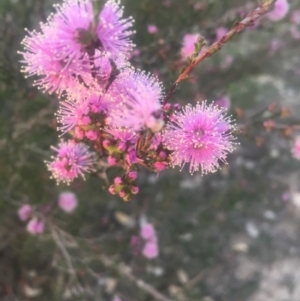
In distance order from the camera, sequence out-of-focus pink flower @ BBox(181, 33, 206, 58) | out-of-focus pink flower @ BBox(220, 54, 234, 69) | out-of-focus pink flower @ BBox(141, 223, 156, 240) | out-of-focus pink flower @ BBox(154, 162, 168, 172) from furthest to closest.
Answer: out-of-focus pink flower @ BBox(220, 54, 234, 69) → out-of-focus pink flower @ BBox(141, 223, 156, 240) → out-of-focus pink flower @ BBox(181, 33, 206, 58) → out-of-focus pink flower @ BBox(154, 162, 168, 172)

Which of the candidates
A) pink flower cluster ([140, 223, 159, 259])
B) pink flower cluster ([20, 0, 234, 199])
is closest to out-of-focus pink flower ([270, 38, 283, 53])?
pink flower cluster ([140, 223, 159, 259])

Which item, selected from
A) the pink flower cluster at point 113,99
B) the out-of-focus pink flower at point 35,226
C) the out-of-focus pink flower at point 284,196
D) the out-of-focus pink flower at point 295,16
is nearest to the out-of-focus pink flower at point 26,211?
the out-of-focus pink flower at point 35,226

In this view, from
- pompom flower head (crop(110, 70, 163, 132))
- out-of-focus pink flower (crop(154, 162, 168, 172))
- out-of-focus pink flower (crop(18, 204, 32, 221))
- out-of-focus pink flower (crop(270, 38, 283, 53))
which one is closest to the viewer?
pompom flower head (crop(110, 70, 163, 132))

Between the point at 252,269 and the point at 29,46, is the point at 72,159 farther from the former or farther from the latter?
the point at 252,269

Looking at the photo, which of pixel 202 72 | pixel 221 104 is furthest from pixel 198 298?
pixel 202 72

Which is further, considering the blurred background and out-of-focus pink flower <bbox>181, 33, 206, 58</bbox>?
the blurred background

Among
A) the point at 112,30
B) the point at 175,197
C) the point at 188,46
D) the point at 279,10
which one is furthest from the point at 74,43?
the point at 175,197

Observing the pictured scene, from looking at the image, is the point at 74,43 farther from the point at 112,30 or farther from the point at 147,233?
the point at 147,233

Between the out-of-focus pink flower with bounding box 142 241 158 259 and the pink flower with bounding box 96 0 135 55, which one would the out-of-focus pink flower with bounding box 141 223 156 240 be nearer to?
the out-of-focus pink flower with bounding box 142 241 158 259
